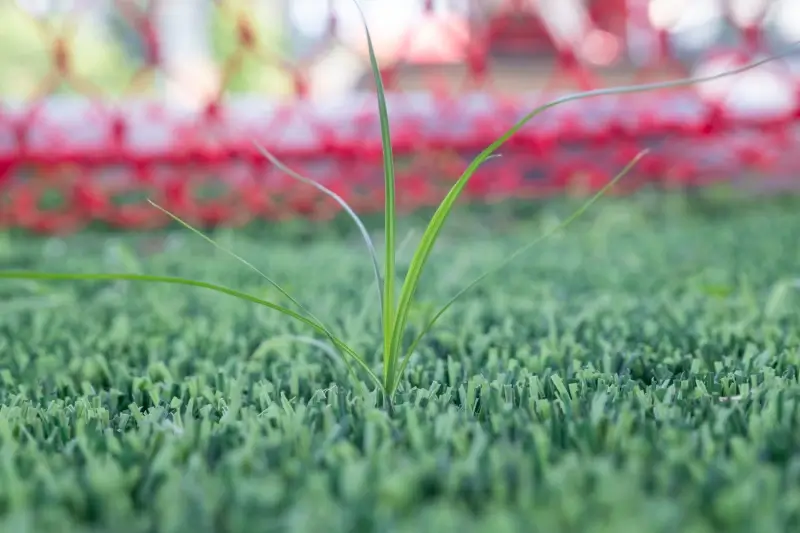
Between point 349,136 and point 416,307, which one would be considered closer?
point 416,307

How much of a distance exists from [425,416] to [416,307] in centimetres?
69

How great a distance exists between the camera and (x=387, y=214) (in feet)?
2.24

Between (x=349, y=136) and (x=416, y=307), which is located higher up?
(x=349, y=136)

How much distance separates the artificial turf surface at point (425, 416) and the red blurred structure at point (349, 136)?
1.41 metres

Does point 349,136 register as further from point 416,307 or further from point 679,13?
point 416,307

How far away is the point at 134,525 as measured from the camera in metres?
0.48

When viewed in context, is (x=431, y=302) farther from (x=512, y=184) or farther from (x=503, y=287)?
(x=512, y=184)

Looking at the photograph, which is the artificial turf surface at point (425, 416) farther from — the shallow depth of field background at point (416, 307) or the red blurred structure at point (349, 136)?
the red blurred structure at point (349, 136)

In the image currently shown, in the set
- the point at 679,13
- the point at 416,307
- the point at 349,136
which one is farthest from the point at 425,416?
the point at 679,13

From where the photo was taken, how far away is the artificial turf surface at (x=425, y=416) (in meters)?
0.49

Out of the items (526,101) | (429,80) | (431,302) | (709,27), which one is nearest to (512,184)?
(526,101)

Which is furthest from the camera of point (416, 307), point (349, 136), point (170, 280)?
point (349, 136)

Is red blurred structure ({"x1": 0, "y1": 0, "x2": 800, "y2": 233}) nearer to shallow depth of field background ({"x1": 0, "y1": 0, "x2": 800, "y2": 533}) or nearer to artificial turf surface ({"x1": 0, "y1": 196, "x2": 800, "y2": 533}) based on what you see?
shallow depth of field background ({"x1": 0, "y1": 0, "x2": 800, "y2": 533})

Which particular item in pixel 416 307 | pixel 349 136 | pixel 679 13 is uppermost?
pixel 679 13
